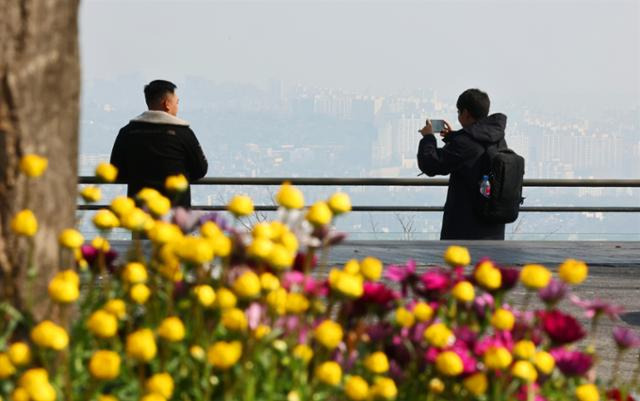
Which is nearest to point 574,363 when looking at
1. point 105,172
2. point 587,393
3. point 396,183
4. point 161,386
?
point 587,393

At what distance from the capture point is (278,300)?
3.17 m

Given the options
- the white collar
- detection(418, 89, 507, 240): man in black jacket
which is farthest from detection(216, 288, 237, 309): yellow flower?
detection(418, 89, 507, 240): man in black jacket

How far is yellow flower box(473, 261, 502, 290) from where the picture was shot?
130 inches

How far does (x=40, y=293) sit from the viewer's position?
3514 millimetres

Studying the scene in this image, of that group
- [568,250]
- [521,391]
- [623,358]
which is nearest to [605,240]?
[568,250]

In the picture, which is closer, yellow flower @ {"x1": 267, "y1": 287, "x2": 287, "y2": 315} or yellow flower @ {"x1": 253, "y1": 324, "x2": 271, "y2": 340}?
yellow flower @ {"x1": 253, "y1": 324, "x2": 271, "y2": 340}

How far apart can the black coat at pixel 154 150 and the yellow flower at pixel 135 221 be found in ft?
16.9

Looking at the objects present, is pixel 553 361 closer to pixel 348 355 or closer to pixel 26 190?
pixel 348 355

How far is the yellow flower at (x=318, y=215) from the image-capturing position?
3195 millimetres

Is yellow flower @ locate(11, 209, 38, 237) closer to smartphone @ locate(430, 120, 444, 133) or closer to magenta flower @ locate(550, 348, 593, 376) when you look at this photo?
magenta flower @ locate(550, 348, 593, 376)

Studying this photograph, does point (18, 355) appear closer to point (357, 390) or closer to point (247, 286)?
point (247, 286)

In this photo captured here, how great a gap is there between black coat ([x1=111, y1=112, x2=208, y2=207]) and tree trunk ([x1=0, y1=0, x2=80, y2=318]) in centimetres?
497

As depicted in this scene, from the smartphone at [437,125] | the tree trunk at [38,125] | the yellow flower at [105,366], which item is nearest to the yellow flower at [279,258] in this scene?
the yellow flower at [105,366]

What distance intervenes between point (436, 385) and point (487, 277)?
0.29 metres
